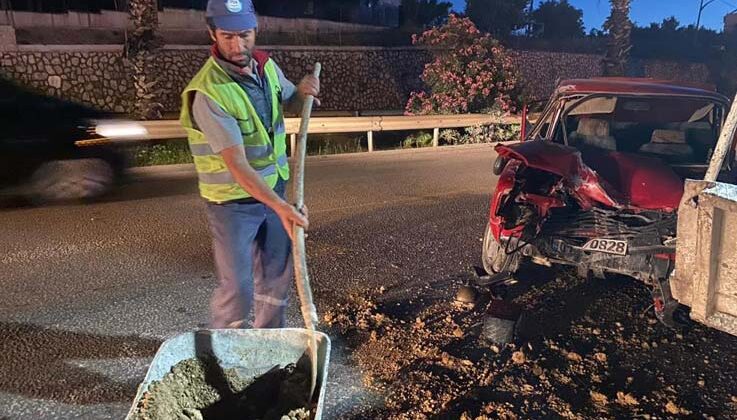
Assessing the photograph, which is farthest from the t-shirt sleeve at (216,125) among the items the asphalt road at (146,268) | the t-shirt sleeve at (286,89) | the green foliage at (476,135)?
the green foliage at (476,135)

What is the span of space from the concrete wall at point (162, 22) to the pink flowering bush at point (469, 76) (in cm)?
975

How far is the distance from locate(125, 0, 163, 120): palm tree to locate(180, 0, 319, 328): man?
14157 millimetres

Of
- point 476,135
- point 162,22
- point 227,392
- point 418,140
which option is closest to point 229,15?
point 227,392

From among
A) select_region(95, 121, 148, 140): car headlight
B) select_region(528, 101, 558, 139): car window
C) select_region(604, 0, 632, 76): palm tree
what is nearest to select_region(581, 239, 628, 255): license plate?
select_region(528, 101, 558, 139): car window

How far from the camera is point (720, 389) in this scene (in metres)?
3.57

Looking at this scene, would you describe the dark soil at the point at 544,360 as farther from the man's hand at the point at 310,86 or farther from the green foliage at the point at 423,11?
the green foliage at the point at 423,11

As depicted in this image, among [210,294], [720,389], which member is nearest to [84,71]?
[210,294]

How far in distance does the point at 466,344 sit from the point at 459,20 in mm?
13270

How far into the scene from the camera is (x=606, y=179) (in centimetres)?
445

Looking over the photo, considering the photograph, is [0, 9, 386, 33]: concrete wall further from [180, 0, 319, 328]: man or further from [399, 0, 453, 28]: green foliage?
[180, 0, 319, 328]: man

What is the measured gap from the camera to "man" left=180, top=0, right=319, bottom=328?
279 cm

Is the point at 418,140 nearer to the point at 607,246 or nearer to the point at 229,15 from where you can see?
the point at 607,246

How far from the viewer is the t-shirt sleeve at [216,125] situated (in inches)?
109

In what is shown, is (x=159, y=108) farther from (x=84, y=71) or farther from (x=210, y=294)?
(x=210, y=294)
